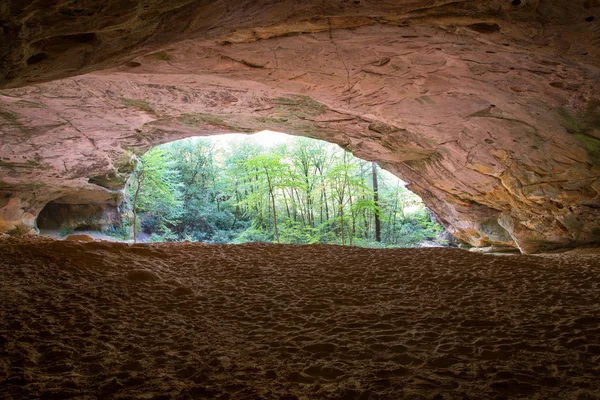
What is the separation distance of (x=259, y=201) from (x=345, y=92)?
1524 centimetres

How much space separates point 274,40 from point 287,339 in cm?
431

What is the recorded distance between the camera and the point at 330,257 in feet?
16.0

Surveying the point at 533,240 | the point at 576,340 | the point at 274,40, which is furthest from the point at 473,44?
the point at 533,240

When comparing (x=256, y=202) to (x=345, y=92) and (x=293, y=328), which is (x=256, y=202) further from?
(x=293, y=328)

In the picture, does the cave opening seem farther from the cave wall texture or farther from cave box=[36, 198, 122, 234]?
the cave wall texture

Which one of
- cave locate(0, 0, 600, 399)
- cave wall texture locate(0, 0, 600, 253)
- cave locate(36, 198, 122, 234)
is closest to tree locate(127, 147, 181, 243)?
cave locate(36, 198, 122, 234)

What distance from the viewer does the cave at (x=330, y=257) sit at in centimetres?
187

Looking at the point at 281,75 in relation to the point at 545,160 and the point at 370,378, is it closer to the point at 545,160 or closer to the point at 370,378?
the point at 370,378

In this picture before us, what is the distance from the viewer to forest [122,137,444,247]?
19781 millimetres

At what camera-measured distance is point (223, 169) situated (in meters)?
26.9

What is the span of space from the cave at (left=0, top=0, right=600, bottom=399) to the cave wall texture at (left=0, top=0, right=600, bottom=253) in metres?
0.04

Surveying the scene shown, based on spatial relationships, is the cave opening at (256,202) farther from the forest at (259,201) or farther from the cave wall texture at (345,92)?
the cave wall texture at (345,92)

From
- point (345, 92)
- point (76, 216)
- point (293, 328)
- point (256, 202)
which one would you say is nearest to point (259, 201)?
point (256, 202)

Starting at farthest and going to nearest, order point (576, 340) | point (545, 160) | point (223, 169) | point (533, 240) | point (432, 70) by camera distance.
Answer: point (223, 169)
point (533, 240)
point (545, 160)
point (432, 70)
point (576, 340)
